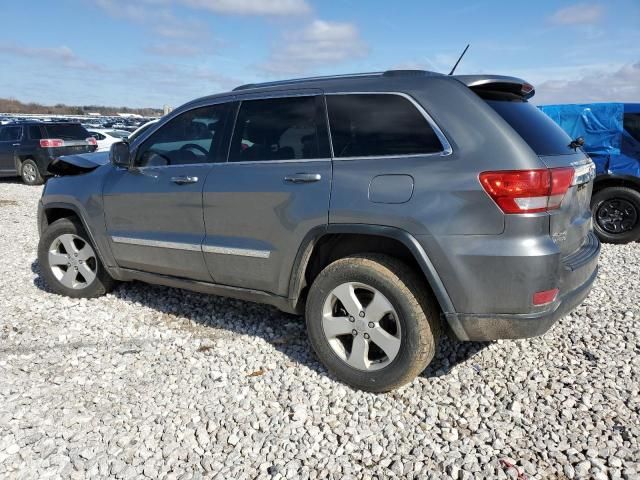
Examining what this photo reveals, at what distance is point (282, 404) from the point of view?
9.53 feet

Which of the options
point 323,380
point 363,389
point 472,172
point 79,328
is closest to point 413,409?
point 363,389

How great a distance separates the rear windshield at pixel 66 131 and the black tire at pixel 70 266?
32.0 feet

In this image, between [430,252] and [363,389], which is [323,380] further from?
[430,252]

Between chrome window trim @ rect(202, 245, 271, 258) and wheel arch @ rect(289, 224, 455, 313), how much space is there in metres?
0.25

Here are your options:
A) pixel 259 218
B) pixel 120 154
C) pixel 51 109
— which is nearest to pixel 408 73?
pixel 259 218

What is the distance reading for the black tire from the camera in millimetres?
4461

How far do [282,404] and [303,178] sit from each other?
52.9 inches

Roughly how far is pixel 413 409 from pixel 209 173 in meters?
2.04

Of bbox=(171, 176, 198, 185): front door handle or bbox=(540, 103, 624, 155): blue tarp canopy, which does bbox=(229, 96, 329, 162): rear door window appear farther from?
bbox=(540, 103, 624, 155): blue tarp canopy

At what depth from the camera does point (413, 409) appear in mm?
2834

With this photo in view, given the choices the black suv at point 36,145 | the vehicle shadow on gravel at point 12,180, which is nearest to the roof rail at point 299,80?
the black suv at point 36,145

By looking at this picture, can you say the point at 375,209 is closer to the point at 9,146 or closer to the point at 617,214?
the point at 617,214

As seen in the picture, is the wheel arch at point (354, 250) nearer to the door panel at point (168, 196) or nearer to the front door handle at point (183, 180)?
the door panel at point (168, 196)

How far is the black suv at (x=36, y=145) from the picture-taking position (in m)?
12.9
